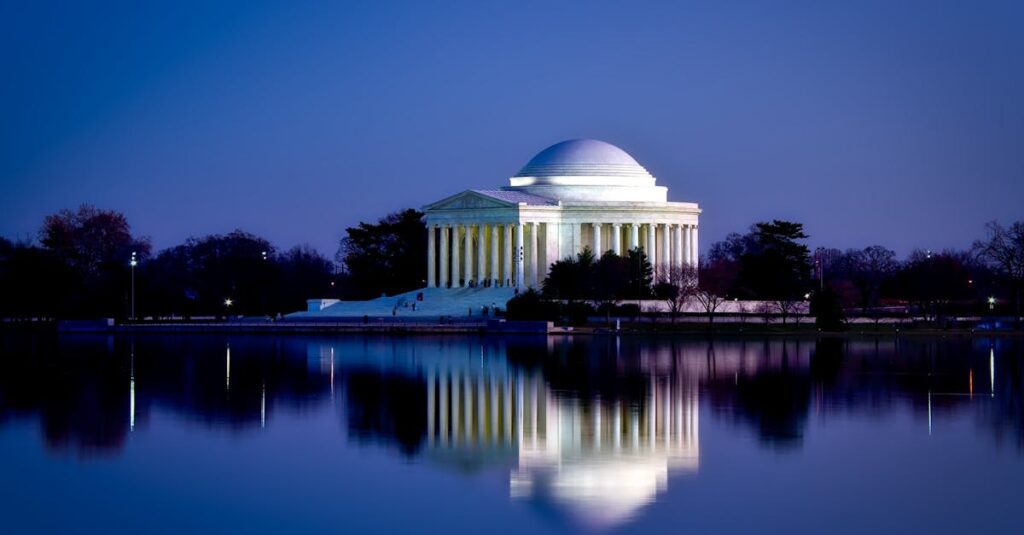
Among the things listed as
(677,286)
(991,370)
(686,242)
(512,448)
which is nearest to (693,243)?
(686,242)

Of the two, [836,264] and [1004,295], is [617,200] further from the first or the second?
[836,264]

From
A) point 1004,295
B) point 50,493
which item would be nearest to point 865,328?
point 1004,295

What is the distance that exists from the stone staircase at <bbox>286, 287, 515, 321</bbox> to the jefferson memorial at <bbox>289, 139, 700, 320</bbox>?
0.87ft

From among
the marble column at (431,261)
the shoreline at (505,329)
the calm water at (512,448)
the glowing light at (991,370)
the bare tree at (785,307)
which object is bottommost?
the calm water at (512,448)

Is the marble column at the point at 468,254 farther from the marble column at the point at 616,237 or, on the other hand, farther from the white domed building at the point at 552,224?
the marble column at the point at 616,237

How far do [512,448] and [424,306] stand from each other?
80.0 m

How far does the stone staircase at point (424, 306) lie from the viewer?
4281 inches

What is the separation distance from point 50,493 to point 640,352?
45.6 m

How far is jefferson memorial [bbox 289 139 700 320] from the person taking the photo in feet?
400

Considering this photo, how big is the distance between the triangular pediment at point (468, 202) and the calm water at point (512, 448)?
204 ft

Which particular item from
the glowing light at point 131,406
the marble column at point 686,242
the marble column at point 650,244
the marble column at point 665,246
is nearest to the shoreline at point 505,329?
the marble column at point 650,244

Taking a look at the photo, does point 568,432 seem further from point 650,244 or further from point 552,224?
point 650,244

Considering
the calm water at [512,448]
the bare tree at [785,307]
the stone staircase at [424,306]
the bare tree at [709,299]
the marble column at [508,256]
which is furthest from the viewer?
the marble column at [508,256]

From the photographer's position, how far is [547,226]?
4872 inches
